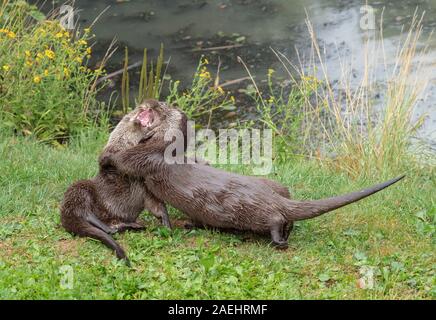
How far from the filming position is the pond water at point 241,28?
1012cm

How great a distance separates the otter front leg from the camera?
528 centimetres

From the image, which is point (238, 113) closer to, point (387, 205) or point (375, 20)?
point (375, 20)

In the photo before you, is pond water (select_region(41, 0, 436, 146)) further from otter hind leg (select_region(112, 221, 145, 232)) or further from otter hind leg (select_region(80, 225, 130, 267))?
otter hind leg (select_region(80, 225, 130, 267))

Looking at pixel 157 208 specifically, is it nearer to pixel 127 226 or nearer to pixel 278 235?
pixel 127 226

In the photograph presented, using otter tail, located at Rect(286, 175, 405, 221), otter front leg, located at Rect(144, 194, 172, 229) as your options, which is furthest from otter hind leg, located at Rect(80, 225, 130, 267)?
otter tail, located at Rect(286, 175, 405, 221)

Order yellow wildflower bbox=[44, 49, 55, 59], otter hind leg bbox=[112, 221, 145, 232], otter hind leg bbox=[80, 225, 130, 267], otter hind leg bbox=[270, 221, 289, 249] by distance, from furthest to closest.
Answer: yellow wildflower bbox=[44, 49, 55, 59] → otter hind leg bbox=[112, 221, 145, 232] → otter hind leg bbox=[270, 221, 289, 249] → otter hind leg bbox=[80, 225, 130, 267]

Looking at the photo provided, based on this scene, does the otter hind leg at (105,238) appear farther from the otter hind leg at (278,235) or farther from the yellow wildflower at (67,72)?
the yellow wildflower at (67,72)

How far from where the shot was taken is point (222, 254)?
4.97 metres

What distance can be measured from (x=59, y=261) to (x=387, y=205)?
7.96 feet

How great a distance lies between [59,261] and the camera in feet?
15.8

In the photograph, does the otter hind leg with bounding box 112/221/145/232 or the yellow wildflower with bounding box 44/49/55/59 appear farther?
the yellow wildflower with bounding box 44/49/55/59

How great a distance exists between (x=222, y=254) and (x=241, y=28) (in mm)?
6733

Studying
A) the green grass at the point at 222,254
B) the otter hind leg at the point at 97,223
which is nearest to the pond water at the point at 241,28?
the green grass at the point at 222,254
